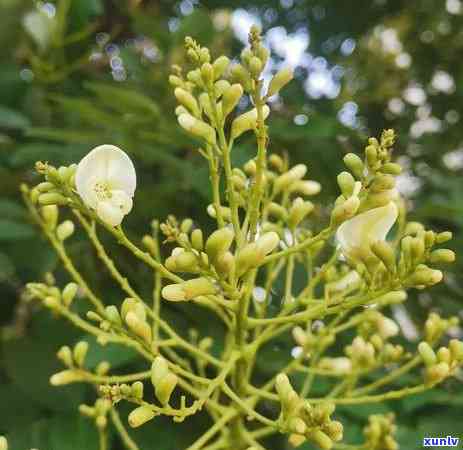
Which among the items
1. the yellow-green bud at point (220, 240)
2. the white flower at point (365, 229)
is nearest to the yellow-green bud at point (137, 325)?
the yellow-green bud at point (220, 240)

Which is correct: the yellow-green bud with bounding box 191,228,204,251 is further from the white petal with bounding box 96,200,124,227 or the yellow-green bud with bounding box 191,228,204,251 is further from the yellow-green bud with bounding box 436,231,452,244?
the yellow-green bud with bounding box 436,231,452,244

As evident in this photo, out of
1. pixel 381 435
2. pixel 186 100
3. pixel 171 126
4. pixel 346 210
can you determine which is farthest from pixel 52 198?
pixel 171 126

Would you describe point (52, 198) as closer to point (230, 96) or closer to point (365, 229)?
point (230, 96)

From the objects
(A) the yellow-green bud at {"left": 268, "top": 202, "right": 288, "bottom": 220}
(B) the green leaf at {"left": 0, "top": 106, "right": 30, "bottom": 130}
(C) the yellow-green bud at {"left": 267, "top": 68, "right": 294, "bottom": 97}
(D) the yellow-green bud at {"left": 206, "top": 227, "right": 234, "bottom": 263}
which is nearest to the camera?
(D) the yellow-green bud at {"left": 206, "top": 227, "right": 234, "bottom": 263}

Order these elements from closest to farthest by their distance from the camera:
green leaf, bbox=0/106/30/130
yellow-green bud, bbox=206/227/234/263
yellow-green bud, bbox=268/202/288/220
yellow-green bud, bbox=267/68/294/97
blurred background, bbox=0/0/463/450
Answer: yellow-green bud, bbox=206/227/234/263 → yellow-green bud, bbox=267/68/294/97 → yellow-green bud, bbox=268/202/288/220 → blurred background, bbox=0/0/463/450 → green leaf, bbox=0/106/30/130

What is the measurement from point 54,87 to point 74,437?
2.67ft

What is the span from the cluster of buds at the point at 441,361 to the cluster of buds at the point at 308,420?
15cm

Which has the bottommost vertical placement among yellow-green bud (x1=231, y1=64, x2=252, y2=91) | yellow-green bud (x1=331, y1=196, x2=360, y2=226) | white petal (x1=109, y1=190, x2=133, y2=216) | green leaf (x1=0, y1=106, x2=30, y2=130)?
yellow-green bud (x1=331, y1=196, x2=360, y2=226)

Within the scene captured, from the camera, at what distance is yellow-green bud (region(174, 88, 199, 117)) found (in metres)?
0.69

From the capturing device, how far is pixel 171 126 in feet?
3.79

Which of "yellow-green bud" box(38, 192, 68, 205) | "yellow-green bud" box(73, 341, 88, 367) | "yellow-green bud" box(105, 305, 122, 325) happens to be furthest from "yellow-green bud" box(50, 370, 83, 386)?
"yellow-green bud" box(38, 192, 68, 205)

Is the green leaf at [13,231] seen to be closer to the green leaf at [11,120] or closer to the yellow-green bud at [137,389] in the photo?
the green leaf at [11,120]

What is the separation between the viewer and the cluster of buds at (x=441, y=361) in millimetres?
712

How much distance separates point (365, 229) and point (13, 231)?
0.59 m
